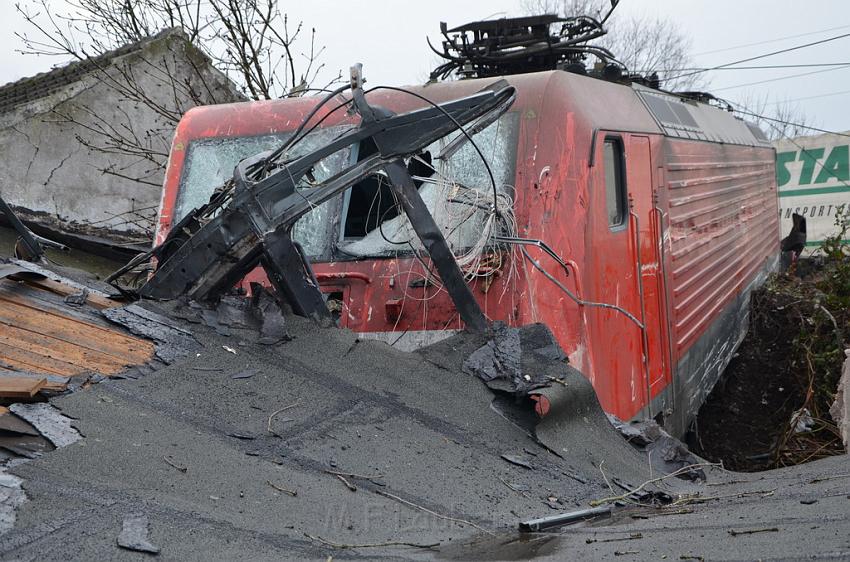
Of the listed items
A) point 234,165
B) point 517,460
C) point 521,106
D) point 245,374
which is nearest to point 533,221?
point 521,106

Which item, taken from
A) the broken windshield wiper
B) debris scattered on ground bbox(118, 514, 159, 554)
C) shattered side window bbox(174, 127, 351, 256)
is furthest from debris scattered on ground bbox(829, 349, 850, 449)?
debris scattered on ground bbox(118, 514, 159, 554)

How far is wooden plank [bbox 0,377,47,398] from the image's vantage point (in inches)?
130

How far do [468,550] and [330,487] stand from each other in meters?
0.59

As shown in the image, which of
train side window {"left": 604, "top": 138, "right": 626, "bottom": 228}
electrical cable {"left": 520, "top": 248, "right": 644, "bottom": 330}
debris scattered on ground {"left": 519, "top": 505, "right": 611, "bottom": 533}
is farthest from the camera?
train side window {"left": 604, "top": 138, "right": 626, "bottom": 228}

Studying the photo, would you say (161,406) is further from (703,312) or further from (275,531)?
(703,312)

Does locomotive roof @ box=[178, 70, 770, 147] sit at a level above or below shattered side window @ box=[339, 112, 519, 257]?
above

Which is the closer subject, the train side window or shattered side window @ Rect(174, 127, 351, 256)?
shattered side window @ Rect(174, 127, 351, 256)

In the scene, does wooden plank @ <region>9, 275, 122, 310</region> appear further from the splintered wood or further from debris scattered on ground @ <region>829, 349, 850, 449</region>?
debris scattered on ground @ <region>829, 349, 850, 449</region>

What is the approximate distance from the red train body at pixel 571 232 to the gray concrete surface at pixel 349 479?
2.33ft

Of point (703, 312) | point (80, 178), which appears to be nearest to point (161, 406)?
point (703, 312)

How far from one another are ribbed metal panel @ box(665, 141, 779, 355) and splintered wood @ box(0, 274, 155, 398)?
4.29 meters

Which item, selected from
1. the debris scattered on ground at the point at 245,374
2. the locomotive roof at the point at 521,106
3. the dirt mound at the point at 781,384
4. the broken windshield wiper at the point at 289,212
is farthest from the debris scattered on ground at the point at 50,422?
the dirt mound at the point at 781,384

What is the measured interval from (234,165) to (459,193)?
5.65 ft

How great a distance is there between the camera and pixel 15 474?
9.37ft
